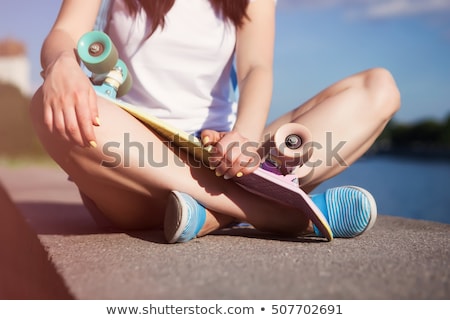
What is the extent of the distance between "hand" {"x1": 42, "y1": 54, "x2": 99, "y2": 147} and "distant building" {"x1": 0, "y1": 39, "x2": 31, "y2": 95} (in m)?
4.36

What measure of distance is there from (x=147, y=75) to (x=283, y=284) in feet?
1.93

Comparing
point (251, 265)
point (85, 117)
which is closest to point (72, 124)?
point (85, 117)

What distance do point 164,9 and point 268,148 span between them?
1.21 ft

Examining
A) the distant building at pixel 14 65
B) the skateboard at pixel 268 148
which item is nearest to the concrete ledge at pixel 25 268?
the skateboard at pixel 268 148

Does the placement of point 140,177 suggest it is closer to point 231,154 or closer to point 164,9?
point 231,154

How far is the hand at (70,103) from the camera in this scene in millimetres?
736

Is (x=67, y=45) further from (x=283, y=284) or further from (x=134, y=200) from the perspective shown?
(x=283, y=284)

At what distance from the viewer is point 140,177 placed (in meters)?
0.83

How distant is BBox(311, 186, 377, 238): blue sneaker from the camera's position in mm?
838

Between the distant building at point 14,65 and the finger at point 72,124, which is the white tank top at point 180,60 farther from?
the distant building at point 14,65

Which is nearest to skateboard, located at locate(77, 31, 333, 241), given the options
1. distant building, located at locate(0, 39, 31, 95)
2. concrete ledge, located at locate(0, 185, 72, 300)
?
concrete ledge, located at locate(0, 185, 72, 300)

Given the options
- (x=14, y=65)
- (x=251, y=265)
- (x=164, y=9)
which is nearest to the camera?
(x=251, y=265)
